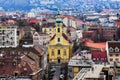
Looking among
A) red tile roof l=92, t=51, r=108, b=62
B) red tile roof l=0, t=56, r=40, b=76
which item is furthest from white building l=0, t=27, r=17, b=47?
red tile roof l=0, t=56, r=40, b=76

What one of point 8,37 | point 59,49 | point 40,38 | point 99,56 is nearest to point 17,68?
point 99,56

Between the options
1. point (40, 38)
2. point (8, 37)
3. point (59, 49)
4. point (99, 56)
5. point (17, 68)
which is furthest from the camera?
point (40, 38)

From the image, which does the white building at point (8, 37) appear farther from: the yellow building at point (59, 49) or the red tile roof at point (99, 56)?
the red tile roof at point (99, 56)

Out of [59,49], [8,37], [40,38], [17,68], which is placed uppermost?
[8,37]

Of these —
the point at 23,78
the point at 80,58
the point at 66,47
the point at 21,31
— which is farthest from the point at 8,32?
the point at 23,78

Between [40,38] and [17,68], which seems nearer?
[17,68]

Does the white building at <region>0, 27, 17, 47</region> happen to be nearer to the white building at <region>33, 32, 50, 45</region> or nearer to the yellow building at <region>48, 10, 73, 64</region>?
the yellow building at <region>48, 10, 73, 64</region>

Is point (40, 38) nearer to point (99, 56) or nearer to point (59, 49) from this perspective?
point (59, 49)

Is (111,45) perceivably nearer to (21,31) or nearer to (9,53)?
(9,53)

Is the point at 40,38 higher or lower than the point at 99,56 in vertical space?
higher
